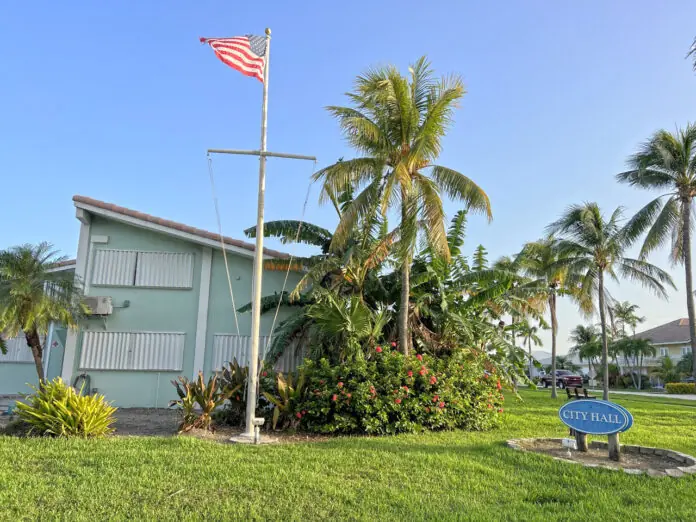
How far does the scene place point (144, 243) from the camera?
14.7 m

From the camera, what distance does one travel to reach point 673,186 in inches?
749

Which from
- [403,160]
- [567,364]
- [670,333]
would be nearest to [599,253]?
[403,160]

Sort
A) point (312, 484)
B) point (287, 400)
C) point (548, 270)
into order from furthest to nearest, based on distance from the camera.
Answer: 1. point (548, 270)
2. point (287, 400)
3. point (312, 484)

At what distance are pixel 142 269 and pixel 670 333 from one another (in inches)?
2397

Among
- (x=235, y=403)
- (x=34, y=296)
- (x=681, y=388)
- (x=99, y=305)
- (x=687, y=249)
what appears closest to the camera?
(x=235, y=403)

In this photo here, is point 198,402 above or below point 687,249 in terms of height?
below

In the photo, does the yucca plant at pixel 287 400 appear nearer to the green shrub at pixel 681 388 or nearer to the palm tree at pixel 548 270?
the palm tree at pixel 548 270

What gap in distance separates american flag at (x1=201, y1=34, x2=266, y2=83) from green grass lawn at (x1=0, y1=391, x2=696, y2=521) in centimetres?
663

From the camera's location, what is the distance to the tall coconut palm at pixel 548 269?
23984 millimetres

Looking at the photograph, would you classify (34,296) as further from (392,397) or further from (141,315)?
(392,397)

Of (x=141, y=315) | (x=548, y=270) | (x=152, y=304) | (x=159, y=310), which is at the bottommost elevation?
(x=141, y=315)

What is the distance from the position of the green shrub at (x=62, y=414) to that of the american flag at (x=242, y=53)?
639 centimetres

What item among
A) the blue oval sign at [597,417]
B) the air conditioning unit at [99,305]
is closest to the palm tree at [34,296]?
the air conditioning unit at [99,305]

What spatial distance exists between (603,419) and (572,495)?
2.50 metres
